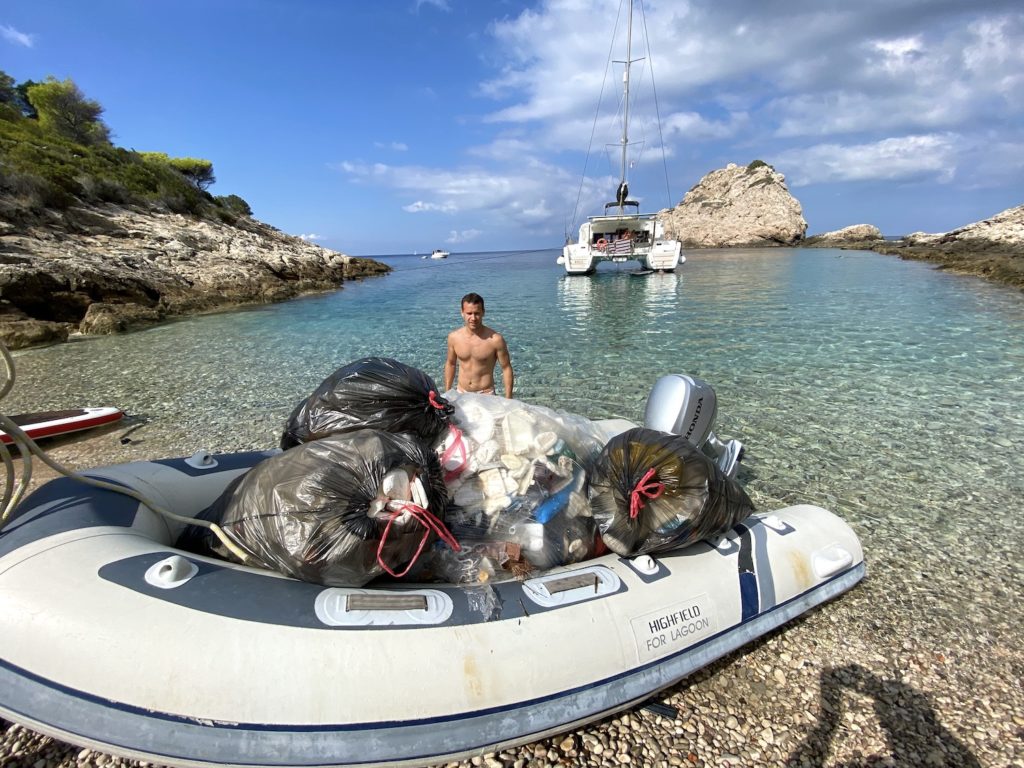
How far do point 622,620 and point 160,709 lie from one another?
1.76 m

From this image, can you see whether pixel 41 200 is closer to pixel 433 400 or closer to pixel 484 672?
pixel 433 400

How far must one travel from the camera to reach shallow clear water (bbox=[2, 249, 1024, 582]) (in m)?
4.36

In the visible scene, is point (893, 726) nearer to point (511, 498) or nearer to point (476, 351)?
point (511, 498)

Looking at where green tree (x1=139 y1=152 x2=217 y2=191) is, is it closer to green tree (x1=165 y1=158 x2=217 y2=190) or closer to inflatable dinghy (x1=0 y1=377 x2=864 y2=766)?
green tree (x1=165 y1=158 x2=217 y2=190)

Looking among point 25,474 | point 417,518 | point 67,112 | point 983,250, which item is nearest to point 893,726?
point 417,518

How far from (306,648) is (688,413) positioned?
293 centimetres

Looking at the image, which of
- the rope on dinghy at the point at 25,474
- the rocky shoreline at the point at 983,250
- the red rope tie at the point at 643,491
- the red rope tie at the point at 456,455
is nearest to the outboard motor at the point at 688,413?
the red rope tie at the point at 643,491

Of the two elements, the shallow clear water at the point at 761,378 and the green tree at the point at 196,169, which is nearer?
the shallow clear water at the point at 761,378

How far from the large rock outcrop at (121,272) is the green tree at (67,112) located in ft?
43.7

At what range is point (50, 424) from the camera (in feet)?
18.0

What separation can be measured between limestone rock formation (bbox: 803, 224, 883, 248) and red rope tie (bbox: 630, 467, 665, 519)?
72.1m

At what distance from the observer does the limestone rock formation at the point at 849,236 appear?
62.9m

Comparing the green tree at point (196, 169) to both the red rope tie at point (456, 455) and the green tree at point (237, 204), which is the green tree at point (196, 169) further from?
the red rope tie at point (456, 455)

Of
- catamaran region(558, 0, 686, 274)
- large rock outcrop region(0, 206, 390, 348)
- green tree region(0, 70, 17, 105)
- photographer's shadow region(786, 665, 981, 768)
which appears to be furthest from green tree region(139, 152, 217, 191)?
photographer's shadow region(786, 665, 981, 768)
